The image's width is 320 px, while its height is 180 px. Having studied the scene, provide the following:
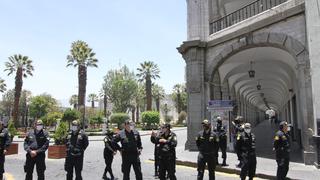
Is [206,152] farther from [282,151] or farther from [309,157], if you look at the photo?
[309,157]

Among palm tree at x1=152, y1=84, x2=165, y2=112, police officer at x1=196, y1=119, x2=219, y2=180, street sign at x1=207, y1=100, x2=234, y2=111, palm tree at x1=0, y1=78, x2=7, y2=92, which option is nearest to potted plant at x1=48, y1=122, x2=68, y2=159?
street sign at x1=207, y1=100, x2=234, y2=111

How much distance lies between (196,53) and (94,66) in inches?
1511

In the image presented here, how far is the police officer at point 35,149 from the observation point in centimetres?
841

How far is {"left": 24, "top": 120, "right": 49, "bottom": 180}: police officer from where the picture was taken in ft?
27.6

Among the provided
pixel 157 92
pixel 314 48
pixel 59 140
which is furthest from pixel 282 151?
pixel 157 92

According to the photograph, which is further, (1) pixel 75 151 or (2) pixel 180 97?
(2) pixel 180 97

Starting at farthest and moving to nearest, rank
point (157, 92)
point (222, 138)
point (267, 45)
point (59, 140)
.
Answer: point (157, 92) < point (59, 140) < point (267, 45) < point (222, 138)

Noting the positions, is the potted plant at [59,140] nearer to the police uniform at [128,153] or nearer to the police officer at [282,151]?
the police uniform at [128,153]

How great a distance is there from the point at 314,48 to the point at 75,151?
859 cm

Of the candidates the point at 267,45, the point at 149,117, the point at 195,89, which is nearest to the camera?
the point at 267,45

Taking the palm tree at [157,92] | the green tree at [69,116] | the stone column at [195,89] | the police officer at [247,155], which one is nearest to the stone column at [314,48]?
the police officer at [247,155]

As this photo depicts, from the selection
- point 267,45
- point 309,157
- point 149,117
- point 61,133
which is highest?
point 267,45

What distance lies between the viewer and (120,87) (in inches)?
2628

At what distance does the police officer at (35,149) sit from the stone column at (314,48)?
8.55m
